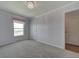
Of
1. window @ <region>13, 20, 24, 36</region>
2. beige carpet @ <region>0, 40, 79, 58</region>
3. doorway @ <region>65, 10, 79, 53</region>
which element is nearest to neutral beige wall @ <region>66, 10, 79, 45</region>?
doorway @ <region>65, 10, 79, 53</region>

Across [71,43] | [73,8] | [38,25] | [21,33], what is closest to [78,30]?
[71,43]

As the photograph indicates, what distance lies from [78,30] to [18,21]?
16.0 feet

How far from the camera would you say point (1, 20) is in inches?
193

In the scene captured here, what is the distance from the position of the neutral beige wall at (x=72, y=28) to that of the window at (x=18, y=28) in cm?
406

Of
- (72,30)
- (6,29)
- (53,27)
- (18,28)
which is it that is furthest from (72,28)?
(6,29)

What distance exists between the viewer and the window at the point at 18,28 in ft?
20.5

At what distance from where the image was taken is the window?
6262 mm

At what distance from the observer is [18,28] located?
6.60 metres

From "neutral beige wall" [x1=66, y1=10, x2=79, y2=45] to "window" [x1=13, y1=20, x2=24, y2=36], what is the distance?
4.06 meters

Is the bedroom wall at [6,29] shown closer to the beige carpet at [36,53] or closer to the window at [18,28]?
the window at [18,28]

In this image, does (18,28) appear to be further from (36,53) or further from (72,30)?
(72,30)

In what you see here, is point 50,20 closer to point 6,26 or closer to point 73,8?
point 73,8

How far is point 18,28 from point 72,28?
4500mm

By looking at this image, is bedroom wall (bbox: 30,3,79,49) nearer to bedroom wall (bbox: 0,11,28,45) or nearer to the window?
the window
